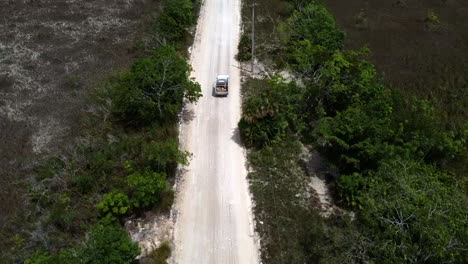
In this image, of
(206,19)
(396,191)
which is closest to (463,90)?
(396,191)

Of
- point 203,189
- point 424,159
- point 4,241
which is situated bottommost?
point 4,241

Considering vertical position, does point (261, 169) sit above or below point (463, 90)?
below

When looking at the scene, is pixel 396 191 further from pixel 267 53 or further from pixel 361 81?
pixel 267 53

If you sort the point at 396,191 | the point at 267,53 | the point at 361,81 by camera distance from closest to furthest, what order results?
1. the point at 396,191
2. the point at 361,81
3. the point at 267,53

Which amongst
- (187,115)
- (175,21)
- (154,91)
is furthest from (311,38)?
(154,91)

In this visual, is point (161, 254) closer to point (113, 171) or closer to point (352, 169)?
point (113, 171)

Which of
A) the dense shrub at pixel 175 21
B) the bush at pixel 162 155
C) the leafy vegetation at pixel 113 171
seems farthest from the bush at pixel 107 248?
the dense shrub at pixel 175 21

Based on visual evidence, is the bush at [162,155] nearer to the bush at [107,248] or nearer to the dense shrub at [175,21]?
the bush at [107,248]

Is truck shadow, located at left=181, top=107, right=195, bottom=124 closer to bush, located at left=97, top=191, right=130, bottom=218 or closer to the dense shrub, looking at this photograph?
bush, located at left=97, top=191, right=130, bottom=218
